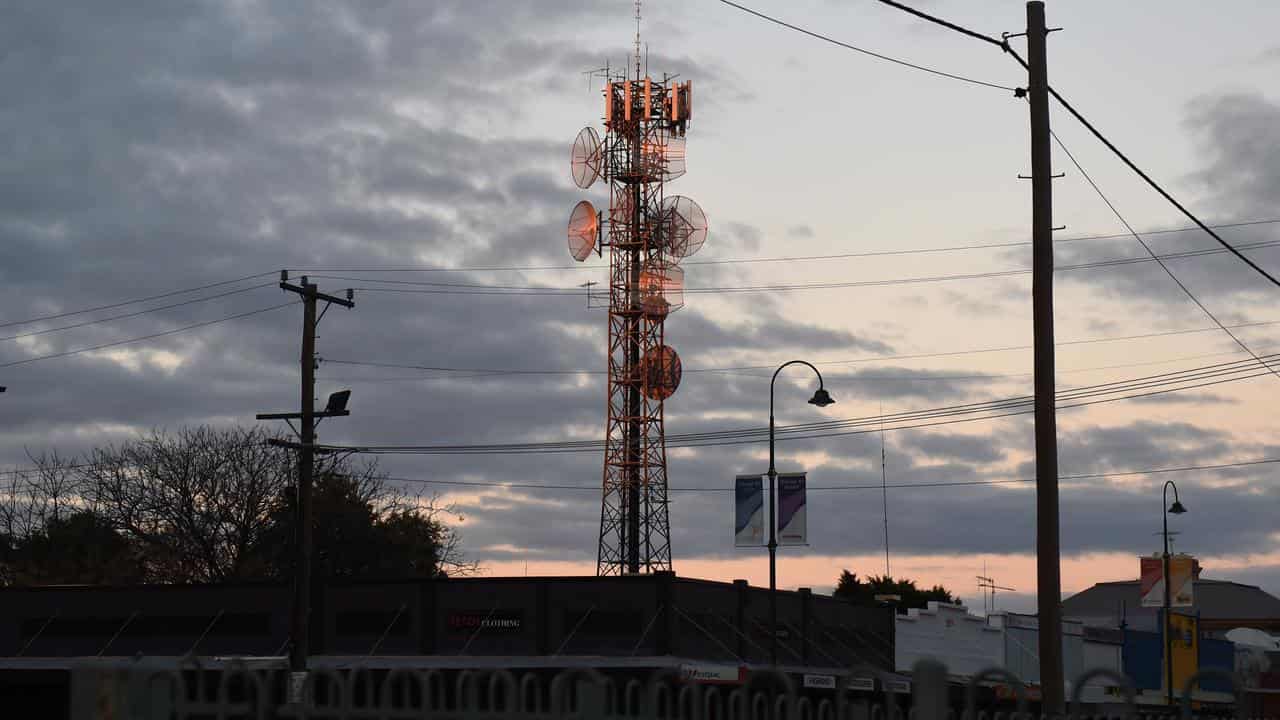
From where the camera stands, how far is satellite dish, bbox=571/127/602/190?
68000 millimetres

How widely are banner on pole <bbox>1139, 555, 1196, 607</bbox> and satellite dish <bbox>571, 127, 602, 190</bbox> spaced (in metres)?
30.9

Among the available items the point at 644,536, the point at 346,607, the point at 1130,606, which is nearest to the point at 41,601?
the point at 346,607

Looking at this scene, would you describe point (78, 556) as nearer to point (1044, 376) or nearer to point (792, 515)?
point (792, 515)

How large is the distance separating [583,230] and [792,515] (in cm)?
2738

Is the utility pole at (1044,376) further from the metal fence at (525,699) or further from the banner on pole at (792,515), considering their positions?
the banner on pole at (792,515)

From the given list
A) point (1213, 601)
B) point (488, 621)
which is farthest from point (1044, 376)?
point (1213, 601)

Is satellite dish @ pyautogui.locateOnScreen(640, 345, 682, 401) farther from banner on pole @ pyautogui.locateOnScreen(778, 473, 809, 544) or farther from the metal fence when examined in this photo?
the metal fence

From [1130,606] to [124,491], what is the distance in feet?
Result: 271

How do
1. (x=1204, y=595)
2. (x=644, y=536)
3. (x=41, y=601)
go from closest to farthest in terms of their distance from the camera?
(x=41, y=601)
(x=644, y=536)
(x=1204, y=595)

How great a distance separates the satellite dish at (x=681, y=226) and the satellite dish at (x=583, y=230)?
321 centimetres

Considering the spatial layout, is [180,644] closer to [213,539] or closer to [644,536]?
[213,539]

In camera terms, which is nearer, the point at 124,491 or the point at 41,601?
the point at 41,601

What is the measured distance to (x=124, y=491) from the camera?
69062mm

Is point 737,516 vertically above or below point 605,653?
above
